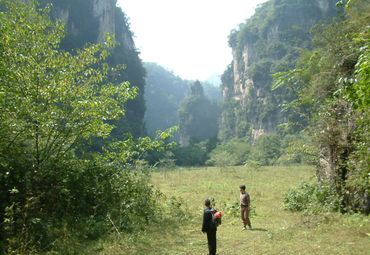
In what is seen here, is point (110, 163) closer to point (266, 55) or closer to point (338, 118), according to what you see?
point (338, 118)

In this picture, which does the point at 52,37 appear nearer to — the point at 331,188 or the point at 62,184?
the point at 62,184

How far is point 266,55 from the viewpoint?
96.8m

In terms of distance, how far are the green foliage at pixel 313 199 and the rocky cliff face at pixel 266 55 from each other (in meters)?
69.4

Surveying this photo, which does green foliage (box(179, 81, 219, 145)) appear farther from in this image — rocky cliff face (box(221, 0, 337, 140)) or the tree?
the tree

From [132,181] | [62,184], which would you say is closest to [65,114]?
[62,184]

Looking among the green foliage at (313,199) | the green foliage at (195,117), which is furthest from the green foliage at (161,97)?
the green foliage at (313,199)

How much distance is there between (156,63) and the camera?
159 meters

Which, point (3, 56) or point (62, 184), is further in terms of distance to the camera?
point (62, 184)

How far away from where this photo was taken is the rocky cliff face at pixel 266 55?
3494 inches

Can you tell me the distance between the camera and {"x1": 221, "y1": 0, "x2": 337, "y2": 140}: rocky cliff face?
291 feet

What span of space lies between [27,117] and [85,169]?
99.5 inches

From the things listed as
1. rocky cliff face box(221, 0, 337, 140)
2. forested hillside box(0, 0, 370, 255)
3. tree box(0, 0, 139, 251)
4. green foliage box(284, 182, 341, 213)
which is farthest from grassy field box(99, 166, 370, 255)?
rocky cliff face box(221, 0, 337, 140)

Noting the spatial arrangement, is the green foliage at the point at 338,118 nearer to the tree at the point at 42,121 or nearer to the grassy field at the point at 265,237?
the grassy field at the point at 265,237

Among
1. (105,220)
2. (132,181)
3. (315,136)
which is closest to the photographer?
(105,220)
